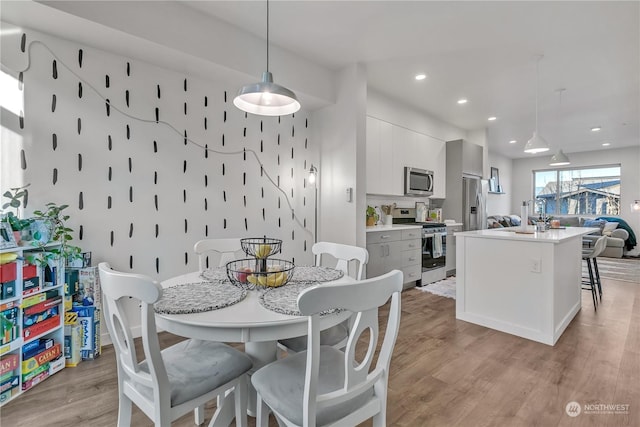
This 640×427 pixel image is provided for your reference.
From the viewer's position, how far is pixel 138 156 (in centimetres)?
260

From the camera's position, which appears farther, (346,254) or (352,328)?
(346,254)

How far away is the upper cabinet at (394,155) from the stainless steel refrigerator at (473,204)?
0.51m

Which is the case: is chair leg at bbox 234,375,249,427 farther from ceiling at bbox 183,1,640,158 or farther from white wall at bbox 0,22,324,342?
ceiling at bbox 183,1,640,158

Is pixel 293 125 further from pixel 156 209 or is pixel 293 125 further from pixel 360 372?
pixel 360 372

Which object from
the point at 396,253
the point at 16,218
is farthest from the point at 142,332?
the point at 396,253

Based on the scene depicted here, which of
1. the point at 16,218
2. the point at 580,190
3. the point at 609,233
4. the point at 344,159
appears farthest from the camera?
the point at 580,190

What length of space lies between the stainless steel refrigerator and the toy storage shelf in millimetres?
5405

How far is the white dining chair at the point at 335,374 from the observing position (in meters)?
0.98

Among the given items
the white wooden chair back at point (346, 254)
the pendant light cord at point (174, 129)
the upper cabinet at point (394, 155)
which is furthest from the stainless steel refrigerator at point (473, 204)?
the white wooden chair back at point (346, 254)

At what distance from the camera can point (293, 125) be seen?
3.67 metres

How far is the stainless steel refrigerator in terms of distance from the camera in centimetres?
536

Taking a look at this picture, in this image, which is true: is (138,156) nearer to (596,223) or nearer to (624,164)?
(596,223)

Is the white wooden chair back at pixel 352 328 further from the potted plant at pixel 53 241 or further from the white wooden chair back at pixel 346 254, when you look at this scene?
the potted plant at pixel 53 241

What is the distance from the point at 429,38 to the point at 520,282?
2.42 m
